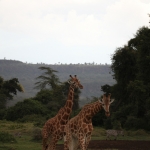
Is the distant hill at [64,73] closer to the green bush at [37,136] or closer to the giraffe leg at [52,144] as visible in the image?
the green bush at [37,136]

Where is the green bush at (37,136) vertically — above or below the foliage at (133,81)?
below

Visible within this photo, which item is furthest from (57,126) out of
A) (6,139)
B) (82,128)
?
(6,139)

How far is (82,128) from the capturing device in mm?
14016

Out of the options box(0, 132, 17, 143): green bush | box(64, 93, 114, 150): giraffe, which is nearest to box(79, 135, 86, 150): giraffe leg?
box(64, 93, 114, 150): giraffe

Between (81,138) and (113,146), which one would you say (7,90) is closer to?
(113,146)

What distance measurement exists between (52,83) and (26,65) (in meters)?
87.7

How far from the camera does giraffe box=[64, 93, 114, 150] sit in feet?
45.8

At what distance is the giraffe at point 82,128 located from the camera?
14.0 meters

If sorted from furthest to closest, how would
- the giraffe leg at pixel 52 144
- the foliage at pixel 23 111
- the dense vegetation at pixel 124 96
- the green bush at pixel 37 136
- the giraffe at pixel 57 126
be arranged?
the foliage at pixel 23 111, the dense vegetation at pixel 124 96, the green bush at pixel 37 136, the giraffe leg at pixel 52 144, the giraffe at pixel 57 126

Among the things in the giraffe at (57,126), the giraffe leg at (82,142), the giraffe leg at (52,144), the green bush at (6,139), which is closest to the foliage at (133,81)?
the green bush at (6,139)

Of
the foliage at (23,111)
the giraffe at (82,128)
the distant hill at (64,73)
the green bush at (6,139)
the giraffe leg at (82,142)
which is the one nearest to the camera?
the giraffe leg at (82,142)

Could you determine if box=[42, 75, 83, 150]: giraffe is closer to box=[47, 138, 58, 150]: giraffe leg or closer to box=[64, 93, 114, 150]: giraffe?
box=[47, 138, 58, 150]: giraffe leg

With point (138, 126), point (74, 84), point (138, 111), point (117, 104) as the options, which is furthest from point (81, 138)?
point (117, 104)

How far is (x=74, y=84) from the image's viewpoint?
1485 cm
